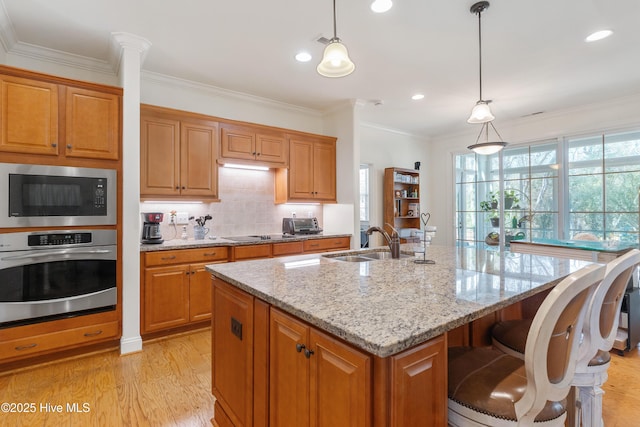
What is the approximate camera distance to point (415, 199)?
5738 millimetres

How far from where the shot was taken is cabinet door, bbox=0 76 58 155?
228cm

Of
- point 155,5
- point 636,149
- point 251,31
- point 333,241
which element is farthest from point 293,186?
point 636,149

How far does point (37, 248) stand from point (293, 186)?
2.59 metres

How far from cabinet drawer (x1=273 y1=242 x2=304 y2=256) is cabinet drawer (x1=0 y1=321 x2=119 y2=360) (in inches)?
64.0

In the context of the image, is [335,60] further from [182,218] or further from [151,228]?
[182,218]

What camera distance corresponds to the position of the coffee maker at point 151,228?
3.07m

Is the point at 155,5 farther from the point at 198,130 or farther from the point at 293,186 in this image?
the point at 293,186

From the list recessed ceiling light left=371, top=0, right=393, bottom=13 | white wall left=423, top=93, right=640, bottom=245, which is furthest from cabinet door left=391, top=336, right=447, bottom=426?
white wall left=423, top=93, right=640, bottom=245

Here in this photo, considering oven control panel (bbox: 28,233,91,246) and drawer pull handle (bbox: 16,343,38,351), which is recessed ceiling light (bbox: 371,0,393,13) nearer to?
oven control panel (bbox: 28,233,91,246)

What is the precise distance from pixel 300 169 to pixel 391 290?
3.07m

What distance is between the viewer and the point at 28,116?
7.71 ft

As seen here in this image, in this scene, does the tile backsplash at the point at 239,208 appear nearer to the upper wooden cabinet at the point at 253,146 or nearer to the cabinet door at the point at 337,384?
the upper wooden cabinet at the point at 253,146

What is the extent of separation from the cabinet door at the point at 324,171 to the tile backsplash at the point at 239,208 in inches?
16.9

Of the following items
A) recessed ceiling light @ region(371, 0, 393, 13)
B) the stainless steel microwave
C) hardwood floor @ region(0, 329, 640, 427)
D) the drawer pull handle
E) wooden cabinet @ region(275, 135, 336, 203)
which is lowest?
hardwood floor @ region(0, 329, 640, 427)
